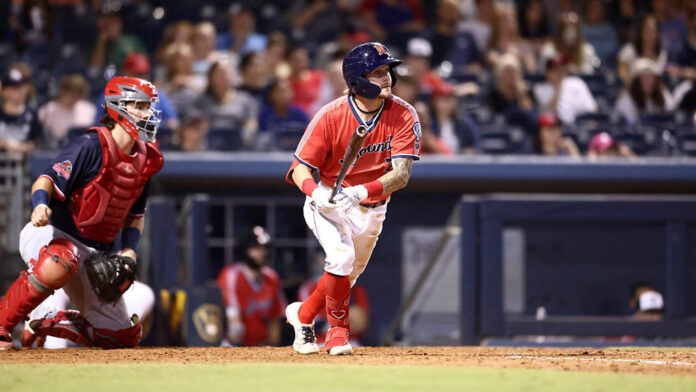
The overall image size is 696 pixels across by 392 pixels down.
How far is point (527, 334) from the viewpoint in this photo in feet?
24.0

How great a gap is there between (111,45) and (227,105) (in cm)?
180

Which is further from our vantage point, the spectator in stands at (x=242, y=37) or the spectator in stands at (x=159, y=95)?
the spectator in stands at (x=242, y=37)

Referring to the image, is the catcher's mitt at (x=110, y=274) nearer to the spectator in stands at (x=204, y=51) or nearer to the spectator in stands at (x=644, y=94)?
the spectator in stands at (x=204, y=51)

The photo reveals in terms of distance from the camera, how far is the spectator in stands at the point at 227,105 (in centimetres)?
896

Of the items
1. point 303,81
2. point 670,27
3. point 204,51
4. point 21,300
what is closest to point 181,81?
point 204,51

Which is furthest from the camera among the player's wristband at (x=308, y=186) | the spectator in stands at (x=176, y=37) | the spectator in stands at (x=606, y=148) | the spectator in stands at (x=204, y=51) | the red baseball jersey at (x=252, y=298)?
the spectator in stands at (x=176, y=37)

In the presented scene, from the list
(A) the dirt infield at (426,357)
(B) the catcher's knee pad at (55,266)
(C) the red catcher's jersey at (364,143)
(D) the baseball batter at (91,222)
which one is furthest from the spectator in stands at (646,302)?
(B) the catcher's knee pad at (55,266)

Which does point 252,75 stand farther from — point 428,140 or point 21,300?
point 21,300

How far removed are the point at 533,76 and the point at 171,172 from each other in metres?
3.85

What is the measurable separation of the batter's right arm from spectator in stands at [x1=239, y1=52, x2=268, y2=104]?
177 inches

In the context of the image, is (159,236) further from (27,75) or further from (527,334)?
(527,334)

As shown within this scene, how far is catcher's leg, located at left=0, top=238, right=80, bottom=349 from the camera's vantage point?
526 centimetres

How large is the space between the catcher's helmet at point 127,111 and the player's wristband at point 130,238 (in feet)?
1.94

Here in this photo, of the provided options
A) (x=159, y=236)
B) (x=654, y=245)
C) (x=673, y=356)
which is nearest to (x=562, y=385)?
(x=673, y=356)
